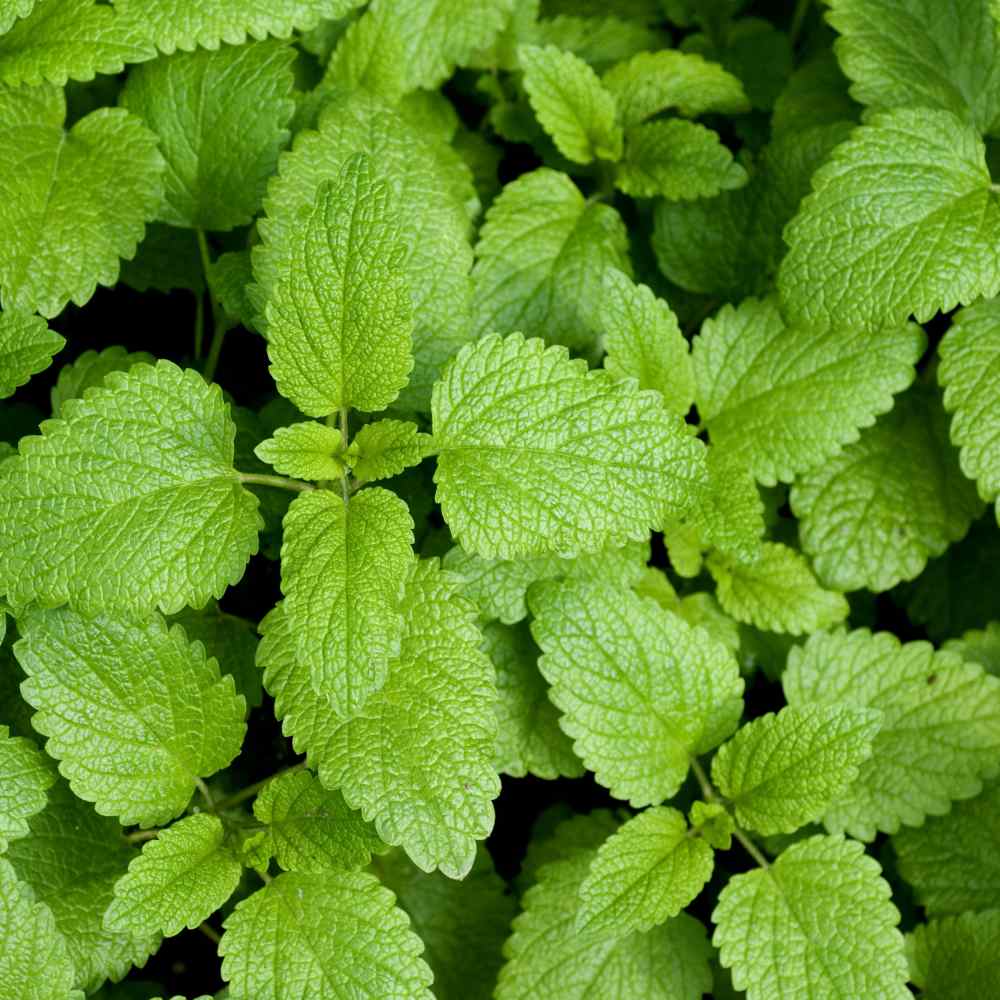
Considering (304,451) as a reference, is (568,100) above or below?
above

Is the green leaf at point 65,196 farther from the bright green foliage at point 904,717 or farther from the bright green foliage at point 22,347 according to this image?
the bright green foliage at point 904,717

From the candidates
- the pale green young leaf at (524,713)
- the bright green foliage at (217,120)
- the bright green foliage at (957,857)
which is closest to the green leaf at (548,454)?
the pale green young leaf at (524,713)

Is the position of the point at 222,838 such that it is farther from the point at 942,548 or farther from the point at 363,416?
the point at 942,548

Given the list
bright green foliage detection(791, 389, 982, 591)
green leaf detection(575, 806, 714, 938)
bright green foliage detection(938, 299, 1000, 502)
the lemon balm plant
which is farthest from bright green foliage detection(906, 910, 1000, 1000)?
bright green foliage detection(938, 299, 1000, 502)

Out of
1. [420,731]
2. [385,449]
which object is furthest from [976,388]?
[420,731]

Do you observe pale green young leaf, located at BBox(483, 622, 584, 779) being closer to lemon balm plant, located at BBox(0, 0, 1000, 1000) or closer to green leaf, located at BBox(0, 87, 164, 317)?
lemon balm plant, located at BBox(0, 0, 1000, 1000)

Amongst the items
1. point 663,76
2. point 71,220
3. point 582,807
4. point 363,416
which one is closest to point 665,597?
point 582,807

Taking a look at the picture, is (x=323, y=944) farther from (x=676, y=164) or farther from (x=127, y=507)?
(x=676, y=164)
